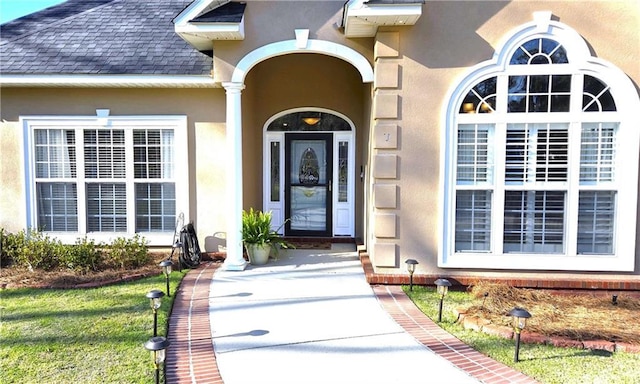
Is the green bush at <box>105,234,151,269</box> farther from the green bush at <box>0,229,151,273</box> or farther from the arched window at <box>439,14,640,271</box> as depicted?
the arched window at <box>439,14,640,271</box>

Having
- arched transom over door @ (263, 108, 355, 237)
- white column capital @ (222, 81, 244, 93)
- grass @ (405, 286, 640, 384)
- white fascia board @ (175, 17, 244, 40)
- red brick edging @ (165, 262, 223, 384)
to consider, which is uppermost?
white fascia board @ (175, 17, 244, 40)

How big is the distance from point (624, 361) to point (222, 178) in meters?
6.21

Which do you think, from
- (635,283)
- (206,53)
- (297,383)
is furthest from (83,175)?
(635,283)

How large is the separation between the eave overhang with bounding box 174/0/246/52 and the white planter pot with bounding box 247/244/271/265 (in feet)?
10.8

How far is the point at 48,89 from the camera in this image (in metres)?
7.73

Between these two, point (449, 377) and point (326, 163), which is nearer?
point (449, 377)

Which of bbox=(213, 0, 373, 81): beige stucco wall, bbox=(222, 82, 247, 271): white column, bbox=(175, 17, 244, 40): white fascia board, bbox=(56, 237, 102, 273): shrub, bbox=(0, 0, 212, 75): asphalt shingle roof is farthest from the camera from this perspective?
bbox=(0, 0, 212, 75): asphalt shingle roof

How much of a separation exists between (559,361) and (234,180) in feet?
16.2

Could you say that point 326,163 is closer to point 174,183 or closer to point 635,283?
point 174,183

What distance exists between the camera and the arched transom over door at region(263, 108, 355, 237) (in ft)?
29.9

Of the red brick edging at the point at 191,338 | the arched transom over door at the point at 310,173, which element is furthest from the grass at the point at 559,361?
the arched transom over door at the point at 310,173

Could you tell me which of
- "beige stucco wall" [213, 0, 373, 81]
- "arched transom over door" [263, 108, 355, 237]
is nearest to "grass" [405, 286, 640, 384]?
"beige stucco wall" [213, 0, 373, 81]

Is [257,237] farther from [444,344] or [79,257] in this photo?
[444,344]

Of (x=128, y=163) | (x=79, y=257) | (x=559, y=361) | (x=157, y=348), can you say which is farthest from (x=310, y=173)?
(x=157, y=348)
